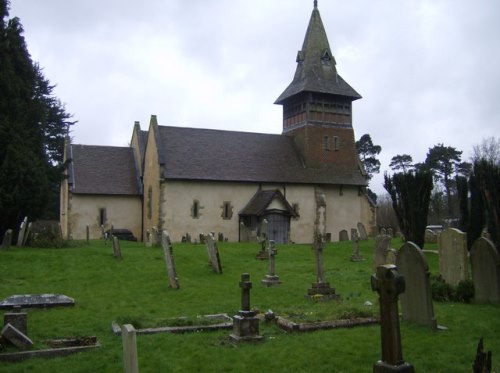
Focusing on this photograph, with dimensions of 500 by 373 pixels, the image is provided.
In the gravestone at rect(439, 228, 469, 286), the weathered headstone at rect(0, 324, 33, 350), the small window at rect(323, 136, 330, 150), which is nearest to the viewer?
the weathered headstone at rect(0, 324, 33, 350)

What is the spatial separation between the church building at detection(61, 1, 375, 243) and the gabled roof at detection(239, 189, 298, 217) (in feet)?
0.30

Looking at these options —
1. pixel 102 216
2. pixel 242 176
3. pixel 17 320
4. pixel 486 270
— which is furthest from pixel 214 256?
pixel 102 216

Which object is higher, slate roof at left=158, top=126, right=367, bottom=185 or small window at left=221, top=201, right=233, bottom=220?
slate roof at left=158, top=126, right=367, bottom=185

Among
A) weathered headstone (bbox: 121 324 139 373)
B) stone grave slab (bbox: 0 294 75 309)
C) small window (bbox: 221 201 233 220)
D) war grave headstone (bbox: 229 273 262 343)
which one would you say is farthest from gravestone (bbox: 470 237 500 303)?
small window (bbox: 221 201 233 220)

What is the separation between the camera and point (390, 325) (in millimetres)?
5961

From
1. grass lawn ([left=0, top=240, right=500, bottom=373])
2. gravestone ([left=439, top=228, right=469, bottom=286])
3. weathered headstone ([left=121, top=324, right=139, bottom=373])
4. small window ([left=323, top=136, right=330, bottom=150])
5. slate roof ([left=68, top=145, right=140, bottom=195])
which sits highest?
small window ([left=323, top=136, right=330, bottom=150])

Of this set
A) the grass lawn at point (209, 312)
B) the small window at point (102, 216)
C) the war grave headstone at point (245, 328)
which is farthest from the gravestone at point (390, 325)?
the small window at point (102, 216)

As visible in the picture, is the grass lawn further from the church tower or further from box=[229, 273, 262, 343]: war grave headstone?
the church tower

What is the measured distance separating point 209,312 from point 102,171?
28.2 m

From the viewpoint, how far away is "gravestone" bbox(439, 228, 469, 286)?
12.6 meters

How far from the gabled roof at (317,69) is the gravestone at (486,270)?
29.3 m

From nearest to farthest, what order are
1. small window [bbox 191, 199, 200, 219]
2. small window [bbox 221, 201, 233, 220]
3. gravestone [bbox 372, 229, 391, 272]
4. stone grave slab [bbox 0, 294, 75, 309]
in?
stone grave slab [bbox 0, 294, 75, 309] < gravestone [bbox 372, 229, 391, 272] < small window [bbox 191, 199, 200, 219] < small window [bbox 221, 201, 233, 220]

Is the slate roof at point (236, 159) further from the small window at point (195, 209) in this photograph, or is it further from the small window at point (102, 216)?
the small window at point (102, 216)

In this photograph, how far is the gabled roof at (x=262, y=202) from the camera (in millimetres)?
34838
